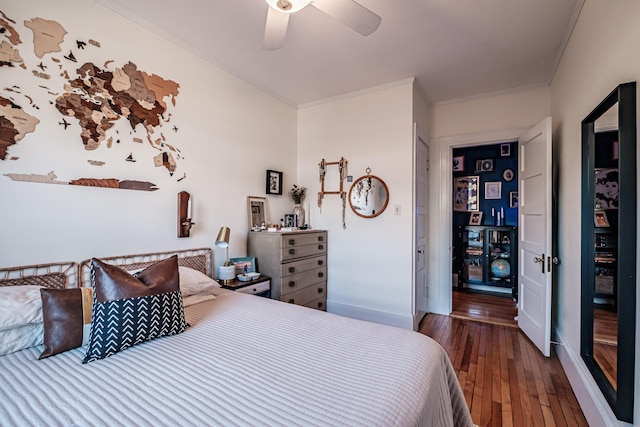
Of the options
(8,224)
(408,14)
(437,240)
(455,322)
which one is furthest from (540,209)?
(8,224)

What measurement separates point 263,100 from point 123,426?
315 centimetres

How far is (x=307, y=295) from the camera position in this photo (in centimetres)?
315

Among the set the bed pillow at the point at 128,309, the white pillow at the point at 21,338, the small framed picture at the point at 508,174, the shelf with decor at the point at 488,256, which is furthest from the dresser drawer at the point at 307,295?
the small framed picture at the point at 508,174

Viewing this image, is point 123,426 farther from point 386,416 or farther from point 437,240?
point 437,240

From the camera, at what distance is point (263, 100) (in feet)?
10.7

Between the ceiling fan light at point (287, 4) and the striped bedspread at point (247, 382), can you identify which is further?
the ceiling fan light at point (287, 4)

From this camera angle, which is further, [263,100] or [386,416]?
[263,100]

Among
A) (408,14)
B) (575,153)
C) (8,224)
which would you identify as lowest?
(8,224)

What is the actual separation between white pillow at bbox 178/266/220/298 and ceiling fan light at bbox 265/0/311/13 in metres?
1.77

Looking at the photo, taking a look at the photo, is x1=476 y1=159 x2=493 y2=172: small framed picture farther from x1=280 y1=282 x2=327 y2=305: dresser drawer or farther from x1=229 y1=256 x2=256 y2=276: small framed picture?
x1=229 y1=256 x2=256 y2=276: small framed picture

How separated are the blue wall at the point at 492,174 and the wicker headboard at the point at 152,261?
427 centimetres

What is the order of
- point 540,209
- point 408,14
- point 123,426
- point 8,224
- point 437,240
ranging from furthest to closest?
A: point 437,240, point 540,209, point 408,14, point 8,224, point 123,426

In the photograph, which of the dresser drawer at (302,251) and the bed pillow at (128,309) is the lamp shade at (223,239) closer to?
the dresser drawer at (302,251)

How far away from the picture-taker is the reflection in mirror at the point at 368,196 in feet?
10.4
